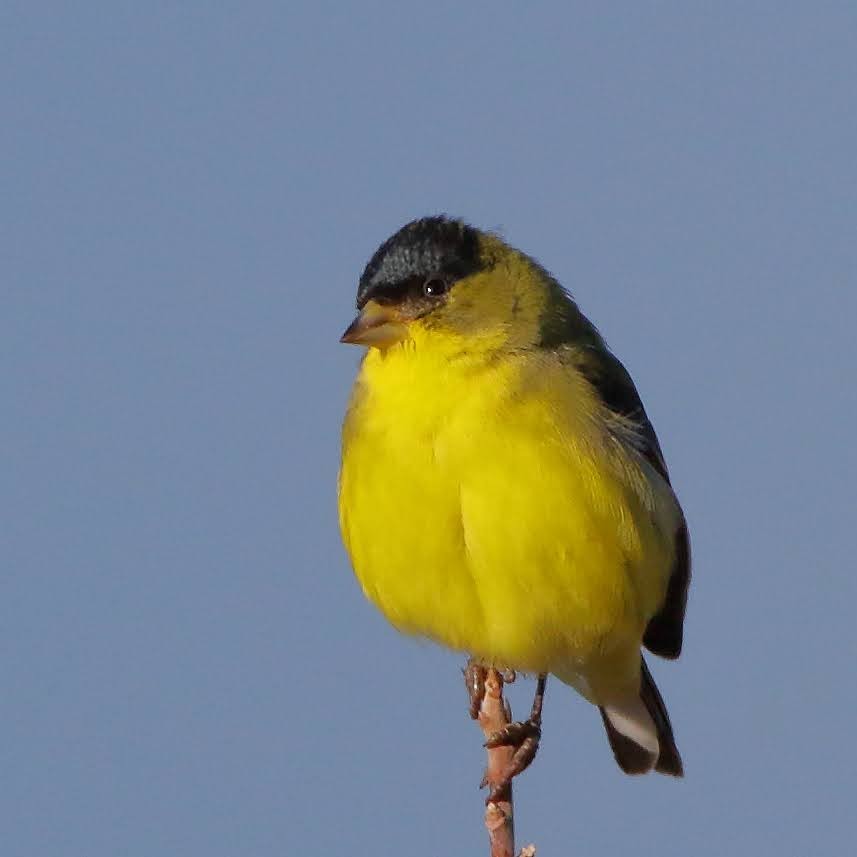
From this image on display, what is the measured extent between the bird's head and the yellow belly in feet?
0.48

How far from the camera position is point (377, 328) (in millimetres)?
5211

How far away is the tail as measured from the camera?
250 inches

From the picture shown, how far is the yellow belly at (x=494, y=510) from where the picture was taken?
4.90 metres

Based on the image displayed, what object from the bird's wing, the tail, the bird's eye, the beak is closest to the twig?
the bird's wing

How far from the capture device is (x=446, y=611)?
202 inches

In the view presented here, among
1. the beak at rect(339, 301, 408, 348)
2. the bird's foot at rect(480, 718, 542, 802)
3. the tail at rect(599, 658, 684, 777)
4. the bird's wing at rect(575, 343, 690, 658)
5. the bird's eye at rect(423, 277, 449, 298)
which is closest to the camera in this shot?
the bird's foot at rect(480, 718, 542, 802)

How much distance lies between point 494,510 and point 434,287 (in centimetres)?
91

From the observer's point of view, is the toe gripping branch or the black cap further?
the black cap

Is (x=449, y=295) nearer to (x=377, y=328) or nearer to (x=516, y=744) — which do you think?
(x=377, y=328)

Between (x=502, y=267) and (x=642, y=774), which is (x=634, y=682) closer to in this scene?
(x=642, y=774)

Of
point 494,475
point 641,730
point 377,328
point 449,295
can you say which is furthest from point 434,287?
point 641,730

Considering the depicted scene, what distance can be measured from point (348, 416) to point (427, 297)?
46cm

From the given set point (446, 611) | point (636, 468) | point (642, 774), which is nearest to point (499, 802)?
point (446, 611)

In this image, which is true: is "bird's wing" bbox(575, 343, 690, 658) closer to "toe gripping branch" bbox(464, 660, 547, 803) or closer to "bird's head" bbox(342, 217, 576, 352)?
"bird's head" bbox(342, 217, 576, 352)
